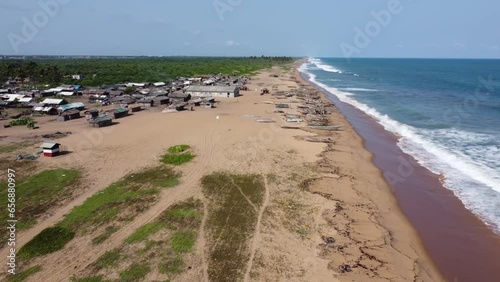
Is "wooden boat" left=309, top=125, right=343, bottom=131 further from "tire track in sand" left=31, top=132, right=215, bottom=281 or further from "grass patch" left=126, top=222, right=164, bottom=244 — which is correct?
"grass patch" left=126, top=222, right=164, bottom=244

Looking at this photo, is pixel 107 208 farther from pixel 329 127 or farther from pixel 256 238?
pixel 329 127

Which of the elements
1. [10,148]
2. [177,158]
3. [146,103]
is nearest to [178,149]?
[177,158]

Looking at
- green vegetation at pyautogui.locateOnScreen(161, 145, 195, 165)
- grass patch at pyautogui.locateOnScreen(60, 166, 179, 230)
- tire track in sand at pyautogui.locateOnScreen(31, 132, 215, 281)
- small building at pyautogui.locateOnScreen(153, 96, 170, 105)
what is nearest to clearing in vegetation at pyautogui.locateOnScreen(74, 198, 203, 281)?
tire track in sand at pyautogui.locateOnScreen(31, 132, 215, 281)

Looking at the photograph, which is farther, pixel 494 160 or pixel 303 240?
pixel 494 160

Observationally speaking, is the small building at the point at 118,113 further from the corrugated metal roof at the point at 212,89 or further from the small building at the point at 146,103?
the corrugated metal roof at the point at 212,89

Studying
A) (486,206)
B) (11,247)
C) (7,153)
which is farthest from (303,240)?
(7,153)

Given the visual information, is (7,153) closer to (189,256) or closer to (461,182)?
(189,256)
